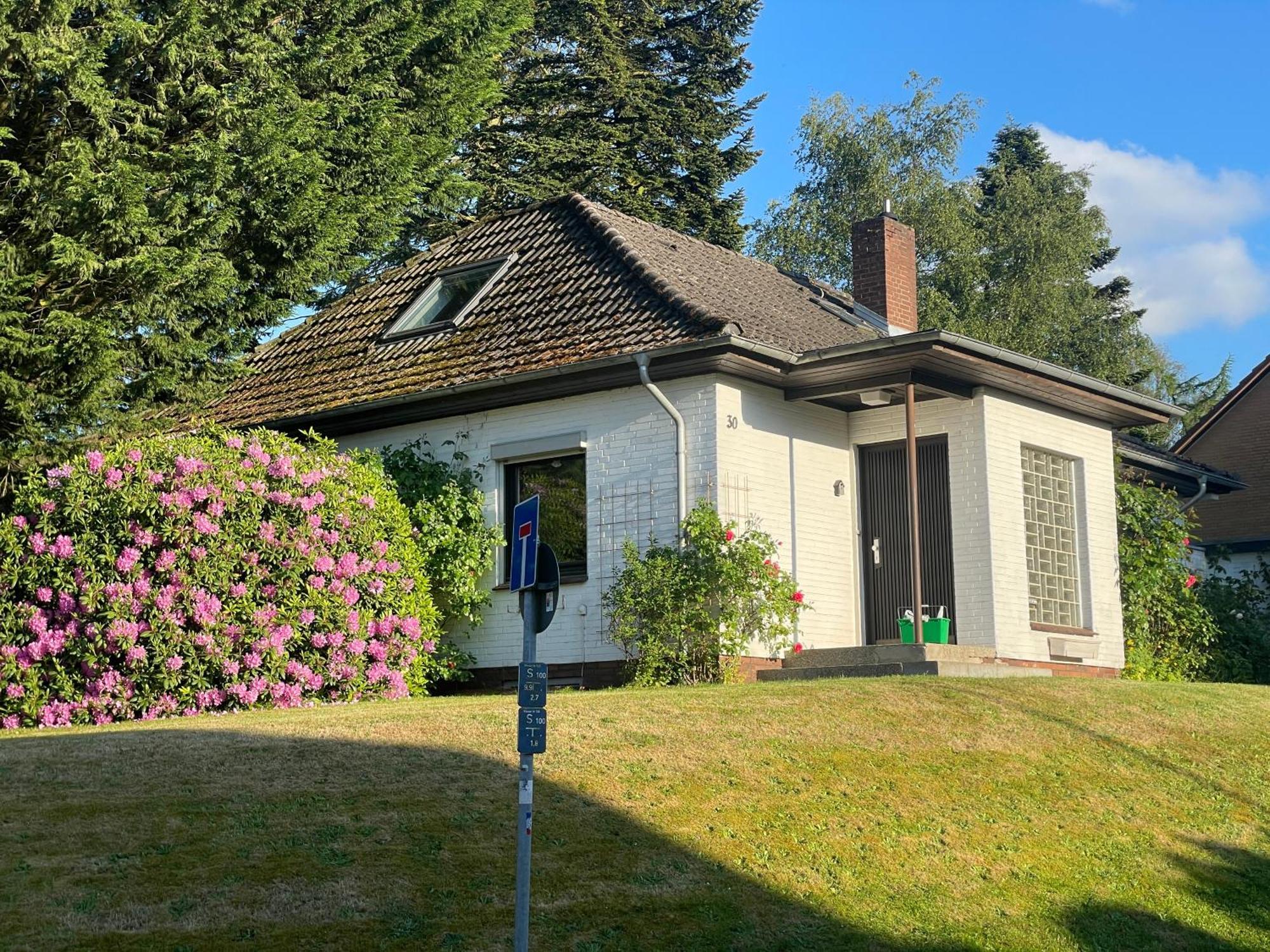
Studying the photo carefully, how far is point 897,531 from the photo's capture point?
17312mm

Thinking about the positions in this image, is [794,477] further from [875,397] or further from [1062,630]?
[1062,630]

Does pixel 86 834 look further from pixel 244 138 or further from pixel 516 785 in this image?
pixel 244 138

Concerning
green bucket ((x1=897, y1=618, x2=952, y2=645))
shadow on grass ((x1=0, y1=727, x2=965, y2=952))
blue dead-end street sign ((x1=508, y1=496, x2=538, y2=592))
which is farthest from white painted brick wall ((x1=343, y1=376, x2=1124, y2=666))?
blue dead-end street sign ((x1=508, y1=496, x2=538, y2=592))

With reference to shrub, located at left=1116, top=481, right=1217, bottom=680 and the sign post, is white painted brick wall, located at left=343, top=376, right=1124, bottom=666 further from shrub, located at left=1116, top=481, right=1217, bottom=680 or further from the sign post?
the sign post

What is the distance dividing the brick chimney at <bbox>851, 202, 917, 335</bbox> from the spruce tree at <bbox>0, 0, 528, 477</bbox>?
6.45 metres

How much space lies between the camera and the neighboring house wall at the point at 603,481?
15.8 metres

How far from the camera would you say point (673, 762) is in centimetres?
1050

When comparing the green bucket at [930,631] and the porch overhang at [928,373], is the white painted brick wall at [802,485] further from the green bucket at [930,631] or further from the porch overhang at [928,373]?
the green bucket at [930,631]

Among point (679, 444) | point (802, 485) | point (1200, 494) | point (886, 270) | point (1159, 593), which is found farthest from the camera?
point (1200, 494)

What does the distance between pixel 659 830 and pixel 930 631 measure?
7305 millimetres

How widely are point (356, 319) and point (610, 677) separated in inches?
290

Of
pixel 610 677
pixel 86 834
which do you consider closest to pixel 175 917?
pixel 86 834

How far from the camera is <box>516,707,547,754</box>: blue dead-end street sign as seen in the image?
7.43 meters

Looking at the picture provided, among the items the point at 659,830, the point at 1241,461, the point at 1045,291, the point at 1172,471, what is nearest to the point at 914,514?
the point at 659,830
